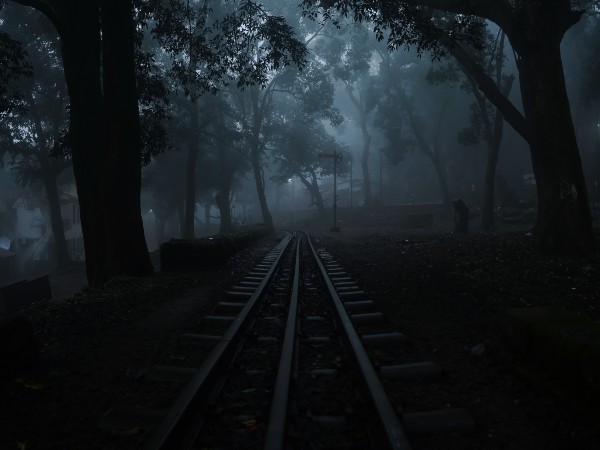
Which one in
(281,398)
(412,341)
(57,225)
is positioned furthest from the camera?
(57,225)

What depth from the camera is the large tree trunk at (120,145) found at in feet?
30.4

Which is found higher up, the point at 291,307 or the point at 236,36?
the point at 236,36

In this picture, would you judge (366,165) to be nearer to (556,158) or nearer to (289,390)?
(556,158)

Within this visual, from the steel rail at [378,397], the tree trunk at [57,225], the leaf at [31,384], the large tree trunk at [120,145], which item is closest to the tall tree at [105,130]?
the large tree trunk at [120,145]

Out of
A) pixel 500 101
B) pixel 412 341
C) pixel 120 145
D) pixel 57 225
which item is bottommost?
pixel 412 341

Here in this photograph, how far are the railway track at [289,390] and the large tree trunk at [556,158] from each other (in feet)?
18.8

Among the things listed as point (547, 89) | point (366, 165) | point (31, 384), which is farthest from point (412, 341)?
point (366, 165)

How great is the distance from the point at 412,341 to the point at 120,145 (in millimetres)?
7267

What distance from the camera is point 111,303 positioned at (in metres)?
6.86

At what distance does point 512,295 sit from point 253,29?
372 inches

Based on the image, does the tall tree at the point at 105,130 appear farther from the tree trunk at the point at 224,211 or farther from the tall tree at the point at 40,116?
the tree trunk at the point at 224,211

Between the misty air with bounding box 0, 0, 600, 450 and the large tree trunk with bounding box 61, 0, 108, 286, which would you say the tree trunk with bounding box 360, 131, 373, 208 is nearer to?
the misty air with bounding box 0, 0, 600, 450

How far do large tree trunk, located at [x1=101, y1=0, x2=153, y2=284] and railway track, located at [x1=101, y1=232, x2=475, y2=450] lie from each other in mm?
4739

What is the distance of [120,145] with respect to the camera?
364 inches
